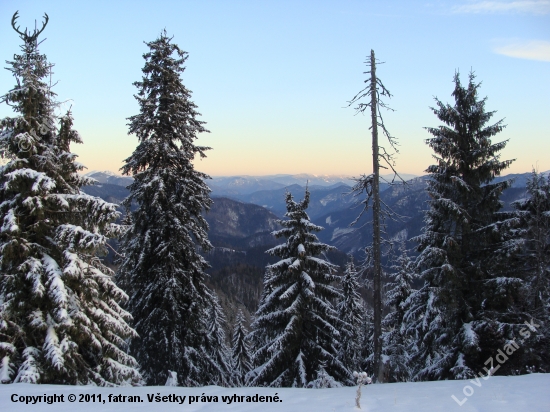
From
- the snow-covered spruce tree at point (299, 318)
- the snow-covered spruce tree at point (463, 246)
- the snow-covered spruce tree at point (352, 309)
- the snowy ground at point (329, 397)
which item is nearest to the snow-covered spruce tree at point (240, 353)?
the snow-covered spruce tree at point (352, 309)

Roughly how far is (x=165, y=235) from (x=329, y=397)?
8796 mm

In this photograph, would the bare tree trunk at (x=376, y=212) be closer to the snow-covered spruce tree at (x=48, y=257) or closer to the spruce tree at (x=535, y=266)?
the spruce tree at (x=535, y=266)

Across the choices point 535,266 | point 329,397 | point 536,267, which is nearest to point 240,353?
point 535,266

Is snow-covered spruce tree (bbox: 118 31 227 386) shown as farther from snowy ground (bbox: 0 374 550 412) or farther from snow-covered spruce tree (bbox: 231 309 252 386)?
snow-covered spruce tree (bbox: 231 309 252 386)

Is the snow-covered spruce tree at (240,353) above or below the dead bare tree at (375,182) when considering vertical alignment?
below

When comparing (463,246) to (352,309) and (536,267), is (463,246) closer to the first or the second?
(536,267)

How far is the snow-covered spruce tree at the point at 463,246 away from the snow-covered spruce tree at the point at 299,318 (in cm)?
368

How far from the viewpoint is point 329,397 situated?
21.4 ft

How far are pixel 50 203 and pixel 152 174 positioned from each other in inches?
158

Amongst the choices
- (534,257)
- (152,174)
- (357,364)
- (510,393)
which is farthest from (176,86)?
(357,364)

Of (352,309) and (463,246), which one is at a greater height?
(463,246)

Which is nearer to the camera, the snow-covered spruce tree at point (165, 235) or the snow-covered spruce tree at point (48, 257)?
the snow-covered spruce tree at point (48, 257)

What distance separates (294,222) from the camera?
48.2 feet

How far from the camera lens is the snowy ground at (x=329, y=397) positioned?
5711 mm
